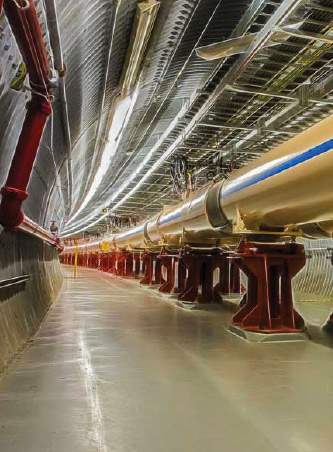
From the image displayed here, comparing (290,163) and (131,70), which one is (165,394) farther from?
(131,70)

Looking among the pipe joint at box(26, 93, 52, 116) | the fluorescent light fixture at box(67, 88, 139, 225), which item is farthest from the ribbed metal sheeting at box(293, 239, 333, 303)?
the pipe joint at box(26, 93, 52, 116)

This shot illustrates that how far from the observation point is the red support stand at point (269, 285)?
4.43m

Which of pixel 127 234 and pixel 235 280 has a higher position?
pixel 127 234

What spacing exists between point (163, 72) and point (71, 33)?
1.34 m

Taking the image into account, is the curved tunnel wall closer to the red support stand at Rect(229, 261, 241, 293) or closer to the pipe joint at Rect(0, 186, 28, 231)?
the pipe joint at Rect(0, 186, 28, 231)

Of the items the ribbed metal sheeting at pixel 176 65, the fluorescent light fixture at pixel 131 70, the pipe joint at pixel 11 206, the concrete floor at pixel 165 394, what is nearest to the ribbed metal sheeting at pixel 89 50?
the fluorescent light fixture at pixel 131 70

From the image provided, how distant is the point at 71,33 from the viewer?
3172mm

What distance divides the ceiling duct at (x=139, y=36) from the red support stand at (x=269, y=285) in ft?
6.69

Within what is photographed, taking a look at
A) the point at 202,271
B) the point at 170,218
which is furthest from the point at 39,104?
the point at 202,271

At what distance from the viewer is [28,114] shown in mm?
2658

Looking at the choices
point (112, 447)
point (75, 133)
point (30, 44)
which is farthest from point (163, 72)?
point (112, 447)

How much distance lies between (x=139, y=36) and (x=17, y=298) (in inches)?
105

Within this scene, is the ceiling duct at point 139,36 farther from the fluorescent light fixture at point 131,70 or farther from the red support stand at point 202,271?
the red support stand at point 202,271

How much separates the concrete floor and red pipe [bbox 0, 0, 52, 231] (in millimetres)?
1149
